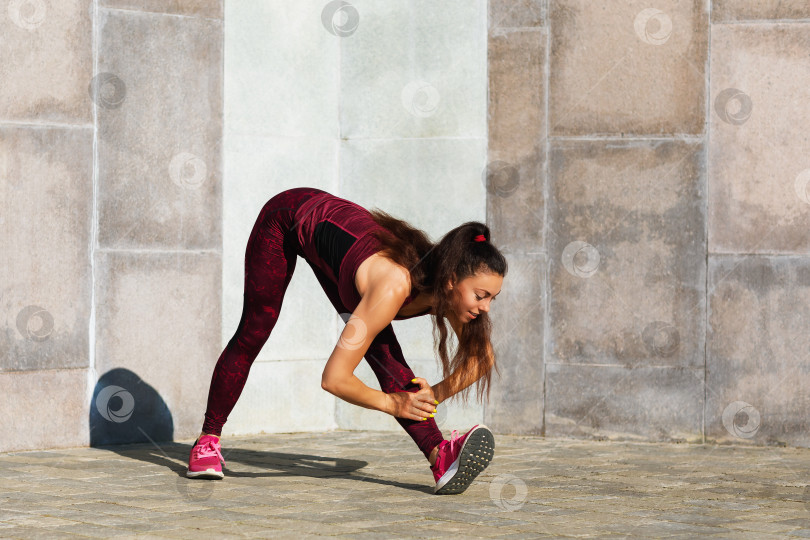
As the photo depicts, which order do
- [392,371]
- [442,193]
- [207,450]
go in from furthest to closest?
[442,193], [207,450], [392,371]

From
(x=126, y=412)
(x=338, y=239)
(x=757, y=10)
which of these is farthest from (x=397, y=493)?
(x=757, y=10)

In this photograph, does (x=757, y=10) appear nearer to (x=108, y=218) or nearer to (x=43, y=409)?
(x=108, y=218)

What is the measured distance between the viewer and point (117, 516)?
4.21 m

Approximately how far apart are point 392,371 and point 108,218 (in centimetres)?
211

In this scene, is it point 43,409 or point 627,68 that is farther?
point 627,68

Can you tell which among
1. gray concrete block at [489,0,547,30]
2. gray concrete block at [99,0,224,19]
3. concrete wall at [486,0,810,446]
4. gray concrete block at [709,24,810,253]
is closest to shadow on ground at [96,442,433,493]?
concrete wall at [486,0,810,446]

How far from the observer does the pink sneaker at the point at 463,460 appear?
15.2 feet

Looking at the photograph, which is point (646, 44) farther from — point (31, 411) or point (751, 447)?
point (31, 411)

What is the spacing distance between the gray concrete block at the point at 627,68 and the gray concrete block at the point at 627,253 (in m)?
0.13

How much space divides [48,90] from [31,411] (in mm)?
1658

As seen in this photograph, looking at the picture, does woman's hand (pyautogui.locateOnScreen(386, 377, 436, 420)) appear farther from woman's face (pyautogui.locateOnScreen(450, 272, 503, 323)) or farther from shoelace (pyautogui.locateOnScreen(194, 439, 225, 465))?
shoelace (pyautogui.locateOnScreen(194, 439, 225, 465))

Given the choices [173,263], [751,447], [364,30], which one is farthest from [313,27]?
[751,447]

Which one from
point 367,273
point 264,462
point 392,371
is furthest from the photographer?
point 264,462

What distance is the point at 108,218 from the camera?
6.30m
